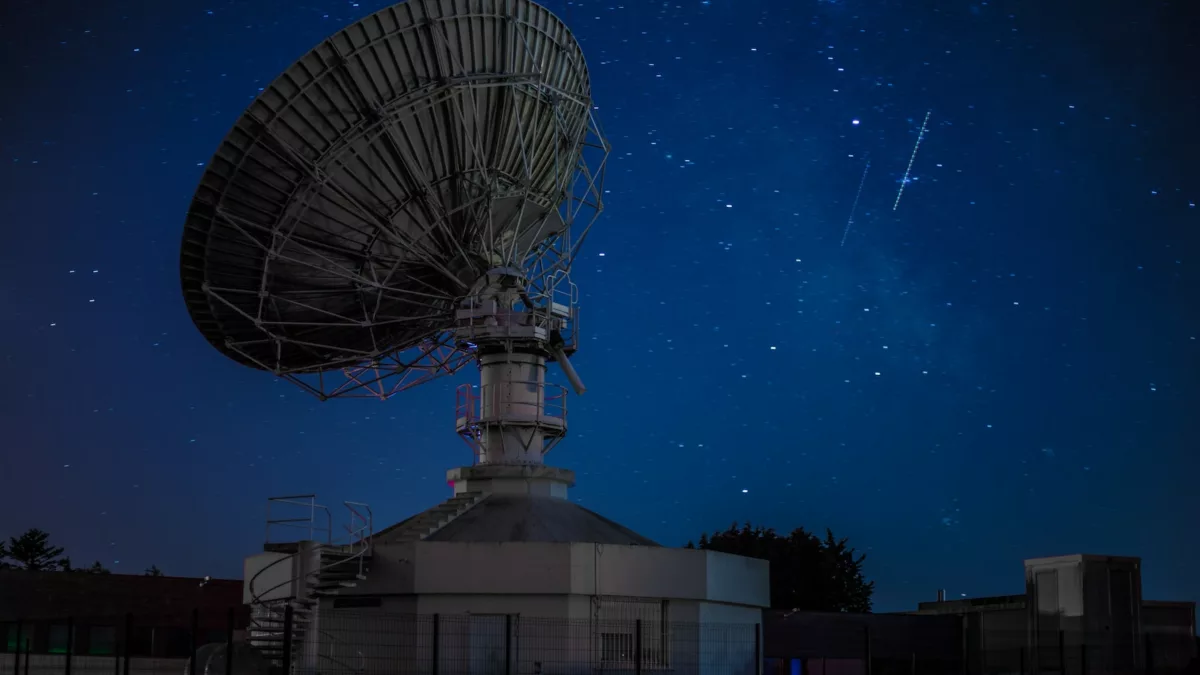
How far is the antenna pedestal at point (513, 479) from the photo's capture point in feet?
118

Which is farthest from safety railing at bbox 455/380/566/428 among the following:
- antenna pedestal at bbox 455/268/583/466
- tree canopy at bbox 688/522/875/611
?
tree canopy at bbox 688/522/875/611

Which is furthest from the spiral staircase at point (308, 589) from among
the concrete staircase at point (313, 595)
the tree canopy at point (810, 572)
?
the tree canopy at point (810, 572)

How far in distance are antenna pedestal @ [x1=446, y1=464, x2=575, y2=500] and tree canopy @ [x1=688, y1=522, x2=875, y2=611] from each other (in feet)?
130

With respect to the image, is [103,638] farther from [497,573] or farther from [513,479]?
[497,573]

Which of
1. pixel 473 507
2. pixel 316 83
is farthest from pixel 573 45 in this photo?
pixel 473 507

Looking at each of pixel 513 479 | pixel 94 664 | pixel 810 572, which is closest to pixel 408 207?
pixel 513 479

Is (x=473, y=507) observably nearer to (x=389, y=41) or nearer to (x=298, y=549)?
(x=298, y=549)

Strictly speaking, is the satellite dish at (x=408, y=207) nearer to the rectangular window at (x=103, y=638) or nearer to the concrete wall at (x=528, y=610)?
the concrete wall at (x=528, y=610)

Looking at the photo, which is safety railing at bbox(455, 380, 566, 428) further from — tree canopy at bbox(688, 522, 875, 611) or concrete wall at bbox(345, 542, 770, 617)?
tree canopy at bbox(688, 522, 875, 611)

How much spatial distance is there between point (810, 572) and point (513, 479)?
1690 inches

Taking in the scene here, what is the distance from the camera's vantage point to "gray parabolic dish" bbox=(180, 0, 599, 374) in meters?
31.3

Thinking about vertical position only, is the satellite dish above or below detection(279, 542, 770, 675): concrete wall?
above

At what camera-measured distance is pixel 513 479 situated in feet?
118

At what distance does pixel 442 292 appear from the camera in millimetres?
35656
